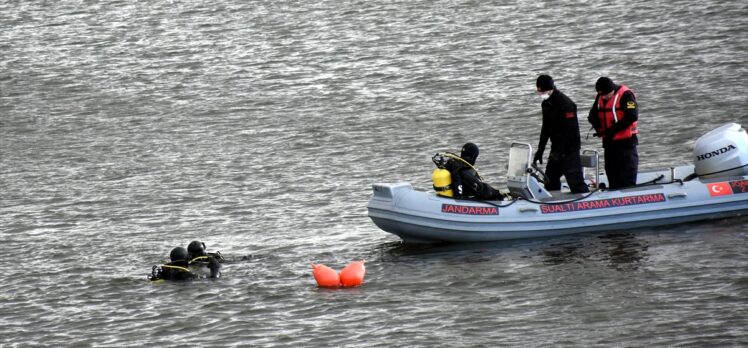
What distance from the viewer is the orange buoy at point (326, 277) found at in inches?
581

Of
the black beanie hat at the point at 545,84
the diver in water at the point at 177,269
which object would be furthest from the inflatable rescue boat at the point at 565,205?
the diver in water at the point at 177,269

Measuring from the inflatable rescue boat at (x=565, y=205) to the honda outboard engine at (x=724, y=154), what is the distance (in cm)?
→ 1

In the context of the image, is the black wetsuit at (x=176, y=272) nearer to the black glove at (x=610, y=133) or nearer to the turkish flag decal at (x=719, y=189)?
the black glove at (x=610, y=133)

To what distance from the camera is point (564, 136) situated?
16031 mm

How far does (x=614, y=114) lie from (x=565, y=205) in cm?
118

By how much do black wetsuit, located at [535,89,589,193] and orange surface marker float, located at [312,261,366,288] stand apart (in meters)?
2.73

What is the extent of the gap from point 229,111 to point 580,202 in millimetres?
12349

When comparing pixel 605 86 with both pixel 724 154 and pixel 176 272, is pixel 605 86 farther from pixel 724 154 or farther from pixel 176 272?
pixel 176 272

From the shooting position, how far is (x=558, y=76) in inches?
1080

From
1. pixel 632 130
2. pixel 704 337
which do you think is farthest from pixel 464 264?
pixel 704 337

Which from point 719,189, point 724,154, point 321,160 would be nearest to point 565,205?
point 719,189

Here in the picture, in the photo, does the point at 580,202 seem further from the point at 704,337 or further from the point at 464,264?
the point at 704,337

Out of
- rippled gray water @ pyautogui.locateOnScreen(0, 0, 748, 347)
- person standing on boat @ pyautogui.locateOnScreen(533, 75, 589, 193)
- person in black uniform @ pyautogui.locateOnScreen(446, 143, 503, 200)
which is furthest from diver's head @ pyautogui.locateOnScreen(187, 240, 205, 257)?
person standing on boat @ pyautogui.locateOnScreen(533, 75, 589, 193)

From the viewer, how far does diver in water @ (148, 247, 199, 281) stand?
15.2 m
